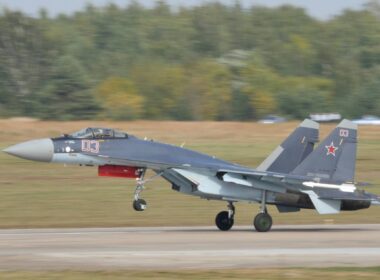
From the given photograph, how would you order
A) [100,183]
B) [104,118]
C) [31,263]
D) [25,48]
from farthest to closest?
[25,48]
[104,118]
[100,183]
[31,263]

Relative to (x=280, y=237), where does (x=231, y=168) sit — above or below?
above

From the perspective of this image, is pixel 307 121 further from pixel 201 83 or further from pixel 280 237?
pixel 201 83

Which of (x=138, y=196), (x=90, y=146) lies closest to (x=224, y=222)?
(x=138, y=196)

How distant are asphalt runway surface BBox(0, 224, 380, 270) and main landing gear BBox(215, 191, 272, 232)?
308 millimetres

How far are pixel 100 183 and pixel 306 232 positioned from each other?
17281 mm

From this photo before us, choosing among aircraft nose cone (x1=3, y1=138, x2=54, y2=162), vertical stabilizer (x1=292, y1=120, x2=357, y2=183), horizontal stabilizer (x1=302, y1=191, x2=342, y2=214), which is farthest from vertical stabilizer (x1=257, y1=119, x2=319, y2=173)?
aircraft nose cone (x1=3, y1=138, x2=54, y2=162)

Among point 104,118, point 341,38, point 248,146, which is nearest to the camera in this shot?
point 248,146

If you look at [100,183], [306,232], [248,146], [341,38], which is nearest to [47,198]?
[100,183]

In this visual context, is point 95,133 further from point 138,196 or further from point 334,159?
point 334,159

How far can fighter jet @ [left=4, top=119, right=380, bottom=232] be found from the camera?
25203 millimetres

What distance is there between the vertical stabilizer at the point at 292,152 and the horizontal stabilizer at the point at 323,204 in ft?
4.00

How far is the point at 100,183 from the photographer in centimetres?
4147

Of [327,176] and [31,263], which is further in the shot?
[327,176]

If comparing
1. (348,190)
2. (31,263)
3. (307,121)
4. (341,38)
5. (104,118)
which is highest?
(341,38)
